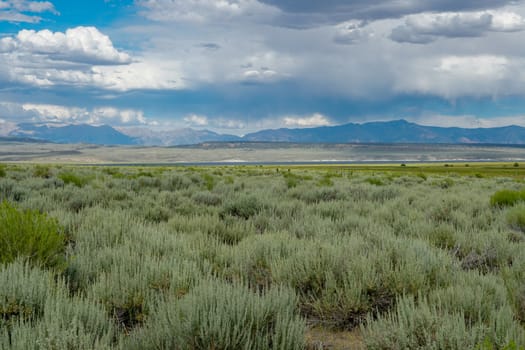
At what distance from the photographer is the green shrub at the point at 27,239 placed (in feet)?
15.3

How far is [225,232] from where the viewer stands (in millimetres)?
7543

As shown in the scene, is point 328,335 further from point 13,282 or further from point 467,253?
point 467,253

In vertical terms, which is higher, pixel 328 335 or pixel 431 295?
pixel 431 295

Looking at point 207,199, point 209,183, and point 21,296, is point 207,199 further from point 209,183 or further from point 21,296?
point 21,296

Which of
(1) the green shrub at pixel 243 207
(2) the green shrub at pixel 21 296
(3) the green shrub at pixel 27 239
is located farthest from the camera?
(1) the green shrub at pixel 243 207

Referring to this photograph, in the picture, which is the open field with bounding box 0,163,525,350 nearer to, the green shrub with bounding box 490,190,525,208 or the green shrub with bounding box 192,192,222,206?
the green shrub with bounding box 490,190,525,208

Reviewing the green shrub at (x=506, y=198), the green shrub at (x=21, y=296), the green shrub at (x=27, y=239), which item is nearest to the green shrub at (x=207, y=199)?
the green shrub at (x=27, y=239)

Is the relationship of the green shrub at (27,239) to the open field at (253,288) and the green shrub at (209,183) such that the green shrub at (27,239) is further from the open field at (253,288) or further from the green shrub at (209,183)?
the green shrub at (209,183)

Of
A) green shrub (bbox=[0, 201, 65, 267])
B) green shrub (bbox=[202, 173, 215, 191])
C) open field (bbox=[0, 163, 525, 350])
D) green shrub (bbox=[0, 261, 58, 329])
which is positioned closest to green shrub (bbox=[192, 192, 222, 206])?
green shrub (bbox=[202, 173, 215, 191])

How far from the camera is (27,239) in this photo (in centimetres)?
476

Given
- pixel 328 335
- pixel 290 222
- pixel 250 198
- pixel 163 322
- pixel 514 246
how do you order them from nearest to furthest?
pixel 163 322 → pixel 328 335 → pixel 514 246 → pixel 290 222 → pixel 250 198

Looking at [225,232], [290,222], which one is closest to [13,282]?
[225,232]

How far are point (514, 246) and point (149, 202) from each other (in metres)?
8.53

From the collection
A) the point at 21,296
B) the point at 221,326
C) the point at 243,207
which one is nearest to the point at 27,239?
the point at 21,296
